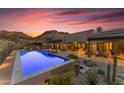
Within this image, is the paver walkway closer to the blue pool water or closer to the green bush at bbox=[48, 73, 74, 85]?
the blue pool water

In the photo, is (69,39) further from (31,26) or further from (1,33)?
(1,33)

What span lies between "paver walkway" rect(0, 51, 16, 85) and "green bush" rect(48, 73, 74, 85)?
2.70 ft

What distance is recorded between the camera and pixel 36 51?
5.18 meters

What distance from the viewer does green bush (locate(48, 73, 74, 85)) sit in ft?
15.9

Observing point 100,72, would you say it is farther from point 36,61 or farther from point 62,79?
point 36,61

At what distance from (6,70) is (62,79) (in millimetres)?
1131

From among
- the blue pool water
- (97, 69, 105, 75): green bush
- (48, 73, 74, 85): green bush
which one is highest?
the blue pool water

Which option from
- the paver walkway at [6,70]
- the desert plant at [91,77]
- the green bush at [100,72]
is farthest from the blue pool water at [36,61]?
the green bush at [100,72]

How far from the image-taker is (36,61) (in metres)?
5.17

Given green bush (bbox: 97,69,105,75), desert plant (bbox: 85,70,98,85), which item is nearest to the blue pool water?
desert plant (bbox: 85,70,98,85)

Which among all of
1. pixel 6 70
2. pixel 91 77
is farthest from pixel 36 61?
pixel 91 77

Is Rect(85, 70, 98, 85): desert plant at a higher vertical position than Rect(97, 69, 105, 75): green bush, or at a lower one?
lower

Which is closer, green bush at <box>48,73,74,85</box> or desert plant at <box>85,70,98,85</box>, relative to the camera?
green bush at <box>48,73,74,85</box>

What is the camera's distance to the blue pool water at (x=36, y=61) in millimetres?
4930
